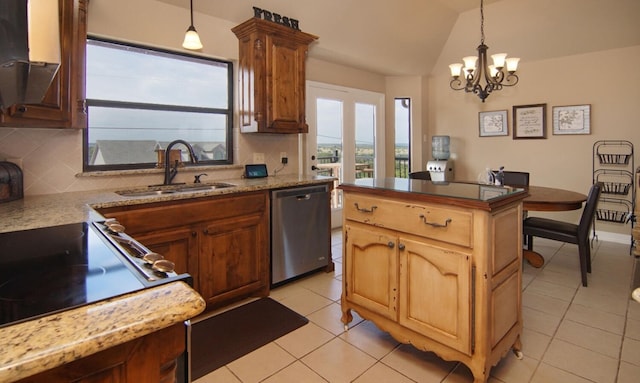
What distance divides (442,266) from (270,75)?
2.30m

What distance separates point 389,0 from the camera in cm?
393

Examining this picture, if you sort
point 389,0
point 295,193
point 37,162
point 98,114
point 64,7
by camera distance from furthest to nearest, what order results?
1. point 389,0
2. point 295,193
3. point 98,114
4. point 37,162
5. point 64,7

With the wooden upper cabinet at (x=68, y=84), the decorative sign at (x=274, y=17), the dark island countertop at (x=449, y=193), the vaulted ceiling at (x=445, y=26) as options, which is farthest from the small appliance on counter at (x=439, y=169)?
the wooden upper cabinet at (x=68, y=84)

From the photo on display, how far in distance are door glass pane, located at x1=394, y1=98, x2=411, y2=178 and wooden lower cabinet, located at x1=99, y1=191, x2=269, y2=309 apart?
348 centimetres

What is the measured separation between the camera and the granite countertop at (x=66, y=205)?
1512 millimetres

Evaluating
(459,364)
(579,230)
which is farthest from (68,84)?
(579,230)

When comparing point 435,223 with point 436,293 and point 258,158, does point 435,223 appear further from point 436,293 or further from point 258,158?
point 258,158

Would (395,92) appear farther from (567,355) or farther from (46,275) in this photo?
(46,275)

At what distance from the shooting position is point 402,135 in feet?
19.0

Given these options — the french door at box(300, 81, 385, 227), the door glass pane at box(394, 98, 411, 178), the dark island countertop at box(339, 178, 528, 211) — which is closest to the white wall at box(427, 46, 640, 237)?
the door glass pane at box(394, 98, 411, 178)

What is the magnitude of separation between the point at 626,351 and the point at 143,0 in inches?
162

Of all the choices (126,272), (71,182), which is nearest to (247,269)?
(71,182)

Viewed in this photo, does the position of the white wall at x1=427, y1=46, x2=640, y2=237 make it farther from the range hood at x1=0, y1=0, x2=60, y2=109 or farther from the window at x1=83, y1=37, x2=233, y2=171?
the range hood at x1=0, y1=0, x2=60, y2=109

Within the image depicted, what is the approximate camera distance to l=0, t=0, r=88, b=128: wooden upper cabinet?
77.0 inches
